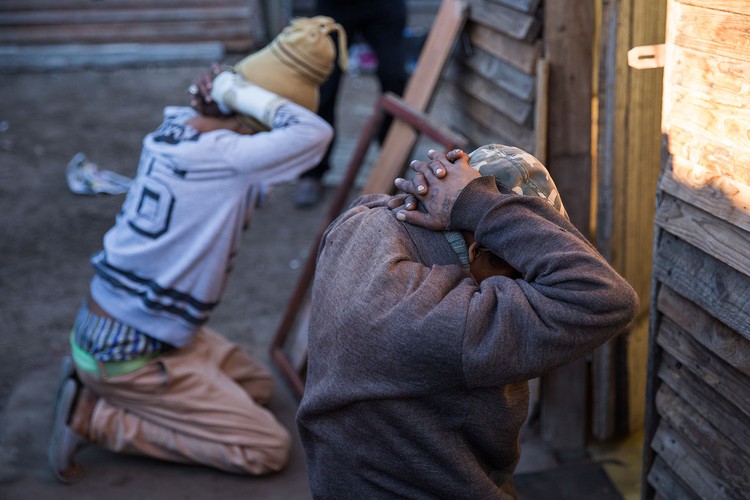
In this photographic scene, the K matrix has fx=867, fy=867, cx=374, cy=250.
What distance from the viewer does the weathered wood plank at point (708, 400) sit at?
7.93ft

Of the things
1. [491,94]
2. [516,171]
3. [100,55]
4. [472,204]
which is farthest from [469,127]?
[100,55]

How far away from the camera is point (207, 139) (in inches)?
127

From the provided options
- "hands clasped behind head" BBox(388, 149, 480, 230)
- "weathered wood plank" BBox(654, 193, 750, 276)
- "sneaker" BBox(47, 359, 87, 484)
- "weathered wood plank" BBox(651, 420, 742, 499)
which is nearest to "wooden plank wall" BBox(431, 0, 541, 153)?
"weathered wood plank" BBox(654, 193, 750, 276)

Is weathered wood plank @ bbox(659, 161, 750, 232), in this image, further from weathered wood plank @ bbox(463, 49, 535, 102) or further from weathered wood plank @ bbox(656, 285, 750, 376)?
weathered wood plank @ bbox(463, 49, 535, 102)

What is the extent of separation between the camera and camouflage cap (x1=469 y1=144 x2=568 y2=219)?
1.96 metres

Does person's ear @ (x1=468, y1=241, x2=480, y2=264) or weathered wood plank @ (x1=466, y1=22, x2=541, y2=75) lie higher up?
person's ear @ (x1=468, y1=241, x2=480, y2=264)

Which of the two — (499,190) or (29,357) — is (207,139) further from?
(29,357)

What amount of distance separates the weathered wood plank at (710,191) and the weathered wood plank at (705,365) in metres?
0.44

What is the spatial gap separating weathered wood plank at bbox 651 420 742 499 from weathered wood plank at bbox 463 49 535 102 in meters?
1.57

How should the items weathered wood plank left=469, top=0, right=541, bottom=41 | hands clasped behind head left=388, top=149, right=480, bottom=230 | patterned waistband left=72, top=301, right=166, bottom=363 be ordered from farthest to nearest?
weathered wood plank left=469, top=0, right=541, bottom=41 < patterned waistband left=72, top=301, right=166, bottom=363 < hands clasped behind head left=388, top=149, right=480, bottom=230

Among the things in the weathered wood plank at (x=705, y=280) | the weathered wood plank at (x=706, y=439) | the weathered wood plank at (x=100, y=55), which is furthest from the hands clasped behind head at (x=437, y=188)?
the weathered wood plank at (x=100, y=55)

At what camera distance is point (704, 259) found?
8.15 feet

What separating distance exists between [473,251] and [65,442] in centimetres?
226

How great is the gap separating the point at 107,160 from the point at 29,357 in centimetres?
302
